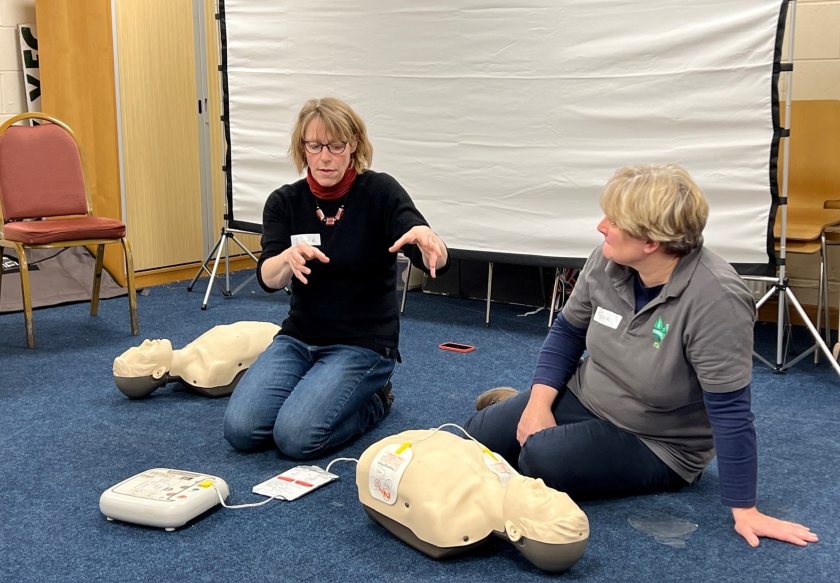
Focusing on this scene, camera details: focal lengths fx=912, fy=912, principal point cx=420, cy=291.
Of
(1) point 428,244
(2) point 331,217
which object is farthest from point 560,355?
(2) point 331,217

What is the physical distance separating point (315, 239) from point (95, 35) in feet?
8.85

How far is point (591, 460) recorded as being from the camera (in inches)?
83.0

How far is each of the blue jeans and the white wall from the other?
2.93 meters

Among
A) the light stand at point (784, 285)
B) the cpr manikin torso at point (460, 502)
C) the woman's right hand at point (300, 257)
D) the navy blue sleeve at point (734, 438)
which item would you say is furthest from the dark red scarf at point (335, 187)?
the light stand at point (784, 285)

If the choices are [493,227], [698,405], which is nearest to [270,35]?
[493,227]

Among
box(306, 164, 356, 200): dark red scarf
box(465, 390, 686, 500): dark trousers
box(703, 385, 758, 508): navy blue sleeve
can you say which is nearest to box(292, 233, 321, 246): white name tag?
box(306, 164, 356, 200): dark red scarf

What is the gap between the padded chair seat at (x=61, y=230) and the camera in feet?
12.0

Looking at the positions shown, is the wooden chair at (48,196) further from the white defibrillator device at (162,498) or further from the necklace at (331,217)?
the white defibrillator device at (162,498)

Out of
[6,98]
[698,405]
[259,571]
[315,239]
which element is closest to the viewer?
[259,571]

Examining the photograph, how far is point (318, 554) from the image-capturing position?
193cm

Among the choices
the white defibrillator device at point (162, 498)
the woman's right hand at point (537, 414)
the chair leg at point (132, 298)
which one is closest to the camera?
the white defibrillator device at point (162, 498)

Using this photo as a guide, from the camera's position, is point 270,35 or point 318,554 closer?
point 318,554

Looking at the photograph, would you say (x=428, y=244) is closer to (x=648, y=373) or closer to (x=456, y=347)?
(x=648, y=373)

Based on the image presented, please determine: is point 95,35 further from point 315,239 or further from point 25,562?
point 25,562
